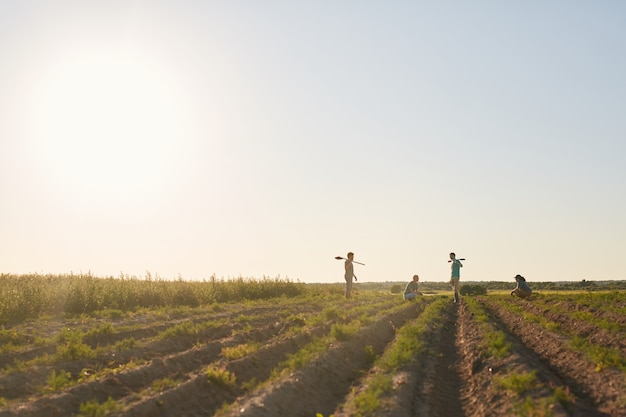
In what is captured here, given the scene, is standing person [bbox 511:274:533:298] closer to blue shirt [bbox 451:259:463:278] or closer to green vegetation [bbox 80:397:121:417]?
blue shirt [bbox 451:259:463:278]

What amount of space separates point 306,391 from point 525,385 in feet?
12.7

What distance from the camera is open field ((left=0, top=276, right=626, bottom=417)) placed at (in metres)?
8.94

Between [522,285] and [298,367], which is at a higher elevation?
[522,285]

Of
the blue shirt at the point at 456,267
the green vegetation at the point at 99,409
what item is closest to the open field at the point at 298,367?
the green vegetation at the point at 99,409

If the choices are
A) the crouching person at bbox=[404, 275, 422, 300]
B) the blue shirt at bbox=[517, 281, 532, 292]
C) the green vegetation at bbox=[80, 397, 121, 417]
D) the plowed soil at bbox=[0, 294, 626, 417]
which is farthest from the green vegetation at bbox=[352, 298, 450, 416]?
the blue shirt at bbox=[517, 281, 532, 292]

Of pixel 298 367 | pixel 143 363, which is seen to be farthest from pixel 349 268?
pixel 143 363

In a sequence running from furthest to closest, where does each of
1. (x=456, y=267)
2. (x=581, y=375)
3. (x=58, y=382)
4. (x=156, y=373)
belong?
(x=456, y=267)
(x=156, y=373)
(x=581, y=375)
(x=58, y=382)

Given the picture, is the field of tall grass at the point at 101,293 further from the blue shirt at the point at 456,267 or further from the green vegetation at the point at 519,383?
the green vegetation at the point at 519,383

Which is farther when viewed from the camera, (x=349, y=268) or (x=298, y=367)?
(x=349, y=268)

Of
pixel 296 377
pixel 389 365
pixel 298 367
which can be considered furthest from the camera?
pixel 389 365

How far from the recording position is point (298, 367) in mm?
11414

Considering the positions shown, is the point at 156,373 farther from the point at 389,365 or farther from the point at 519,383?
the point at 519,383

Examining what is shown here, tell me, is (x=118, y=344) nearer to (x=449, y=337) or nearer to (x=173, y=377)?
(x=173, y=377)

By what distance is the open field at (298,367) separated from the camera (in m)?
8.94
